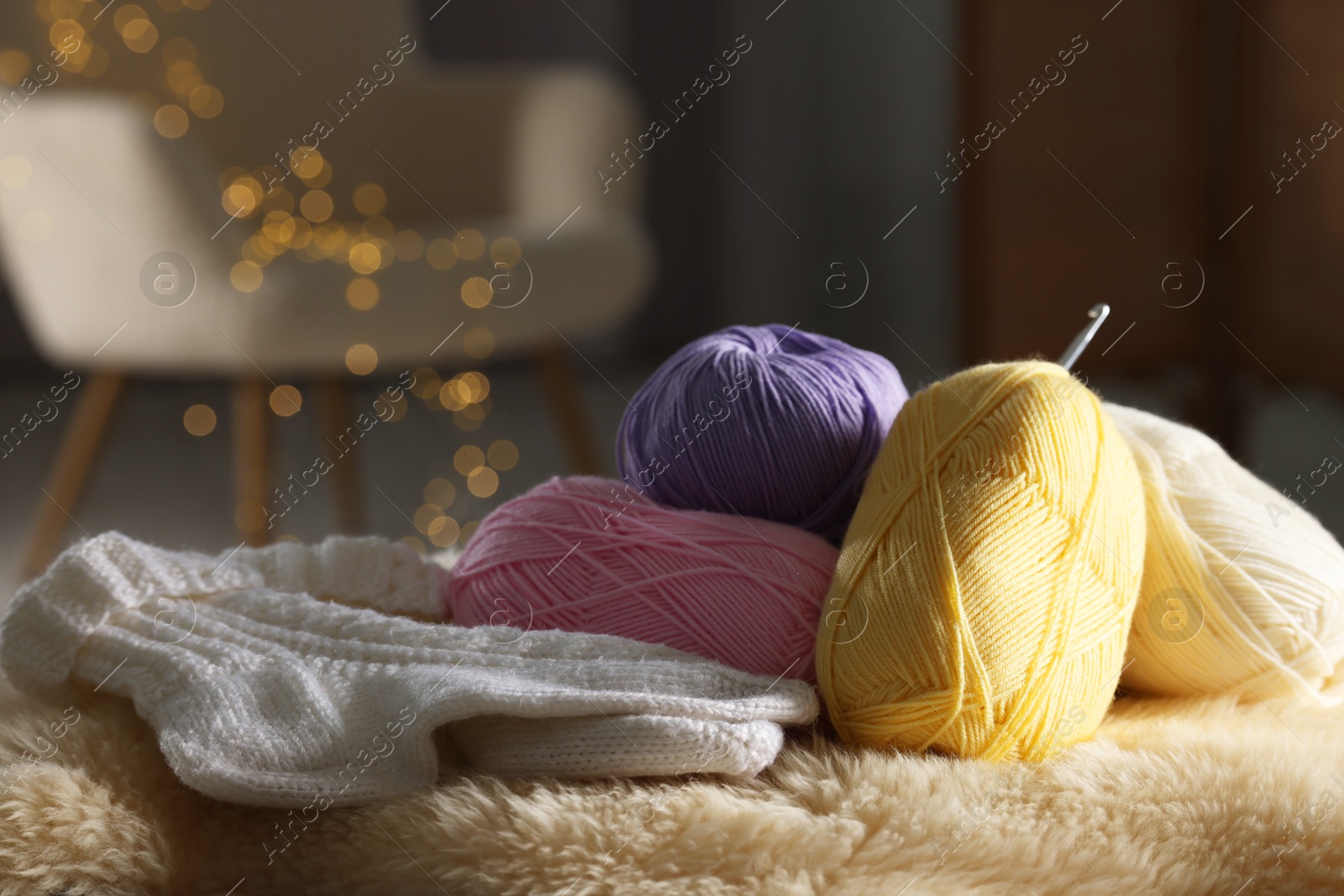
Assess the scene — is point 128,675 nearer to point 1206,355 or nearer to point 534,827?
point 534,827

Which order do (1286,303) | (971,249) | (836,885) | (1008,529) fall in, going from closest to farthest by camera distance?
(836,885)
(1008,529)
(1286,303)
(971,249)

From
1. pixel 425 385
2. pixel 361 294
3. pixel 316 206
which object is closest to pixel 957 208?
pixel 425 385

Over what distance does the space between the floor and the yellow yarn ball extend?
3.65 feet

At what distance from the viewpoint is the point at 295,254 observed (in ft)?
5.11

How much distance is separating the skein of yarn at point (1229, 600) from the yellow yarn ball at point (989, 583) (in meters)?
0.06

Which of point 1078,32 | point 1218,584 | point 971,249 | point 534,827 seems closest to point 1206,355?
point 971,249

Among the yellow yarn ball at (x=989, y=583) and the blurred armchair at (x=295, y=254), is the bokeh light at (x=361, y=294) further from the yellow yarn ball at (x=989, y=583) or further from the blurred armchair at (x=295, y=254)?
the yellow yarn ball at (x=989, y=583)

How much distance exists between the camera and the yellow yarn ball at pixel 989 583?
61 cm

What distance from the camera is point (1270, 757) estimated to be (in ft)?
1.99

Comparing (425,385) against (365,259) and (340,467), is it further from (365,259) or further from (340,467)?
(365,259)

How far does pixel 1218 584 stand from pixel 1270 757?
0.41 feet

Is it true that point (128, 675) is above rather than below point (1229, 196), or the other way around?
below

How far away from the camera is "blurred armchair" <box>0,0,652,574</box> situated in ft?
4.81

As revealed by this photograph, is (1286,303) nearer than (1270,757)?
No
